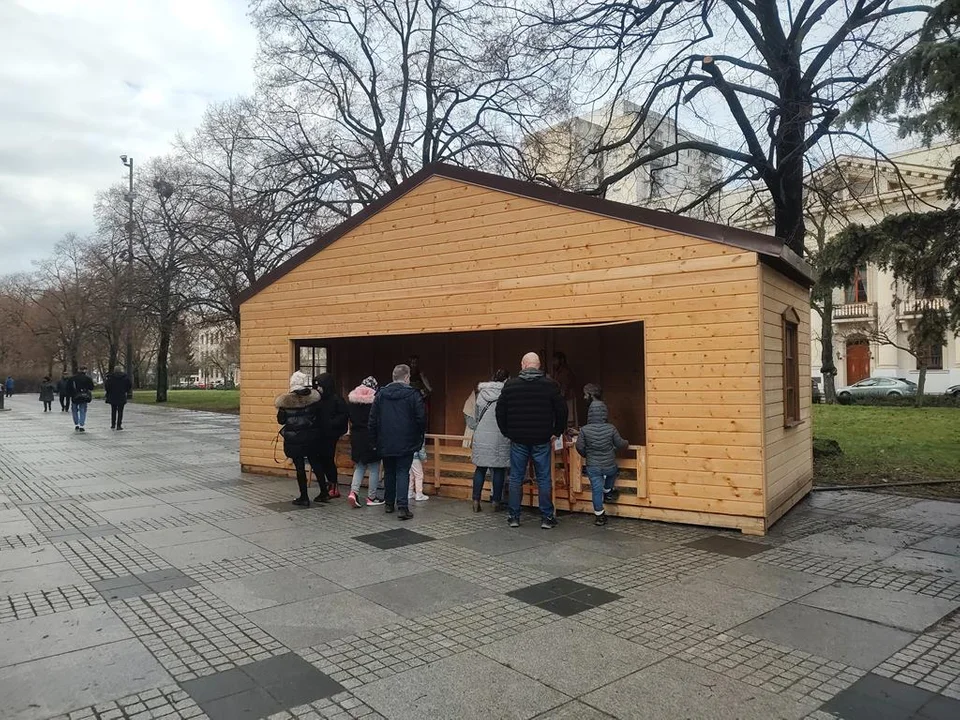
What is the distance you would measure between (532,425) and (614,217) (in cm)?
263

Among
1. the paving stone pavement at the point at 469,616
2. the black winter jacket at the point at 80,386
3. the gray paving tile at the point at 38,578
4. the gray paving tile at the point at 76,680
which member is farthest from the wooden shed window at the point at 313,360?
the black winter jacket at the point at 80,386

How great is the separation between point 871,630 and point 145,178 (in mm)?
33002

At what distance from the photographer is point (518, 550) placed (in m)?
6.78

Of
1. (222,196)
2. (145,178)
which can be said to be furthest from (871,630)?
(145,178)

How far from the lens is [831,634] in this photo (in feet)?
15.0

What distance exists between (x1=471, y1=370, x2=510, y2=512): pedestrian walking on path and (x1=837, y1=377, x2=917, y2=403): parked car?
99.5 feet

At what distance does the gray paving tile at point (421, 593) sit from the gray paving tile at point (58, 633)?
1710 mm

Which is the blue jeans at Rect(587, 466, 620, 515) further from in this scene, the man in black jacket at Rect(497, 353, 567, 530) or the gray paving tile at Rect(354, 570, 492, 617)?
the gray paving tile at Rect(354, 570, 492, 617)

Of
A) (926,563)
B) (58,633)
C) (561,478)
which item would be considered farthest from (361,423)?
(926,563)

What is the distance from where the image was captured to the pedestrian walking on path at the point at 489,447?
27.3 ft

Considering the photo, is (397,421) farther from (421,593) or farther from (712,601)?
(712,601)

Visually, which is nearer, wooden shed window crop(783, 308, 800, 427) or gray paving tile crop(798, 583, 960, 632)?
gray paving tile crop(798, 583, 960, 632)

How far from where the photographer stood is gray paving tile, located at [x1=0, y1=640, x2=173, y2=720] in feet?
11.9

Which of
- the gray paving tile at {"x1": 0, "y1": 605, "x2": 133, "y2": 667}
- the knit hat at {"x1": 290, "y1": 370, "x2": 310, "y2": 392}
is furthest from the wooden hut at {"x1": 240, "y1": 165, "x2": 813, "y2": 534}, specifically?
the gray paving tile at {"x1": 0, "y1": 605, "x2": 133, "y2": 667}
